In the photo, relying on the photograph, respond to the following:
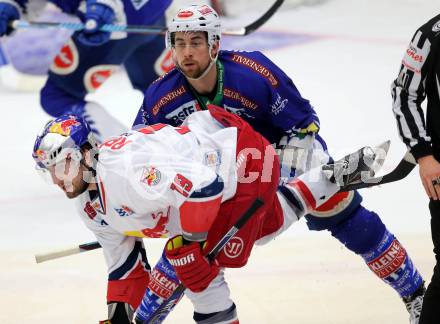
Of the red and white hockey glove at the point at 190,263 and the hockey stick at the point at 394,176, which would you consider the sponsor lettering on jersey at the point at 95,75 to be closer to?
the hockey stick at the point at 394,176

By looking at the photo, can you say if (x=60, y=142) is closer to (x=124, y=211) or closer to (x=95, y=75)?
(x=124, y=211)

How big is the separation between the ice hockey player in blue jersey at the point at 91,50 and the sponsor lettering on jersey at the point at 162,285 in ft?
6.82

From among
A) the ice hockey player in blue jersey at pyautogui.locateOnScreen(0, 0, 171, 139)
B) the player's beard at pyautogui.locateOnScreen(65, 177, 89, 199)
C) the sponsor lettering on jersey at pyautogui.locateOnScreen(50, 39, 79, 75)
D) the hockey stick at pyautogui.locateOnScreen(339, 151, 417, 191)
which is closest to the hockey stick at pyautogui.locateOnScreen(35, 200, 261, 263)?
the player's beard at pyautogui.locateOnScreen(65, 177, 89, 199)

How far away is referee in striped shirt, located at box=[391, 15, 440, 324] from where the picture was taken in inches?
111

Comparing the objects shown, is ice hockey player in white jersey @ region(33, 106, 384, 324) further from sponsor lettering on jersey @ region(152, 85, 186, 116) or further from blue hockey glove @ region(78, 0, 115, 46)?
blue hockey glove @ region(78, 0, 115, 46)

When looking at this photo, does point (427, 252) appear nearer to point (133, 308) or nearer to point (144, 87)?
point (133, 308)

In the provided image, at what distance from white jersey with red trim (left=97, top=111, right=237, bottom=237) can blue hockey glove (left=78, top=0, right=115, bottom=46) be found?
7.26 feet

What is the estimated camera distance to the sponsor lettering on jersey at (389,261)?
3479 millimetres

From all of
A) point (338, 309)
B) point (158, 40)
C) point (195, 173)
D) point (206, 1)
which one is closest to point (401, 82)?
point (195, 173)

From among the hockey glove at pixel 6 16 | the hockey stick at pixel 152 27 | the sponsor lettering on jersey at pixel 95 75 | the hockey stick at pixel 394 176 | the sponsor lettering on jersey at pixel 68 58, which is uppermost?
the hockey stick at pixel 394 176

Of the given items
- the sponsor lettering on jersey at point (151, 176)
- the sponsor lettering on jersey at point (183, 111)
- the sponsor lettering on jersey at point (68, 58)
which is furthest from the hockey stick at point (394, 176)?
the sponsor lettering on jersey at point (68, 58)

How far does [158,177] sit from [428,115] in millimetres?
763

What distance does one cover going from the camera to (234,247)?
3.12 meters

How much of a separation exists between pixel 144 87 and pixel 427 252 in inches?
79.8
